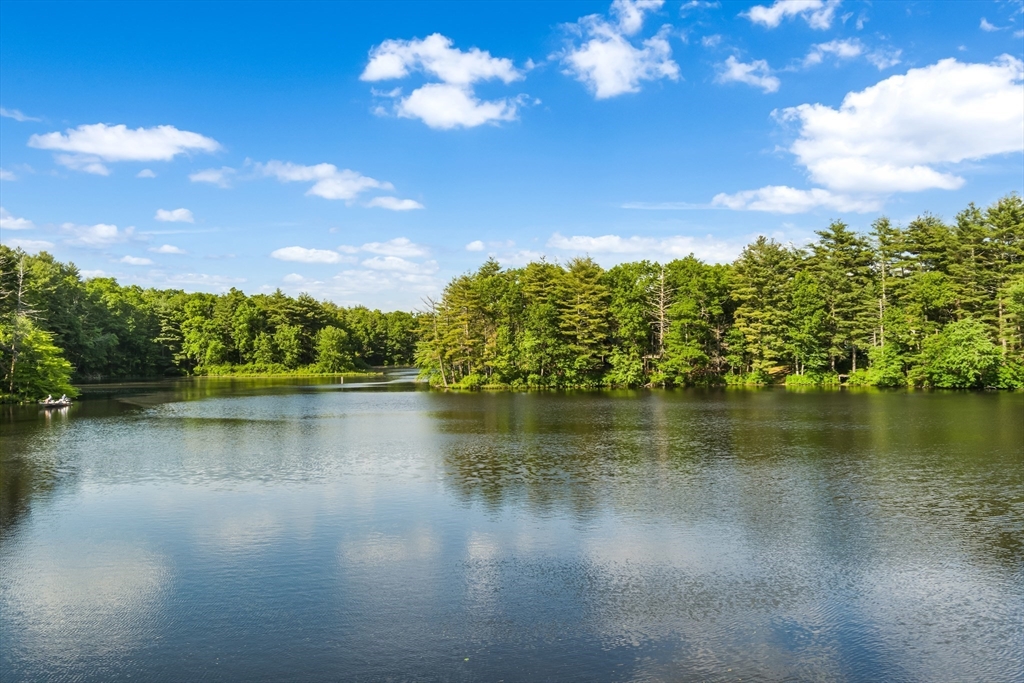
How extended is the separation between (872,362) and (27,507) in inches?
2362

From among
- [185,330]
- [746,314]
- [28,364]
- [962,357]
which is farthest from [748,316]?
[185,330]

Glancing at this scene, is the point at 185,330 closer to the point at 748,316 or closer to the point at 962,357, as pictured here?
the point at 748,316

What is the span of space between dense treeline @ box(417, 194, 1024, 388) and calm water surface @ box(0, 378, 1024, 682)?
34140 mm

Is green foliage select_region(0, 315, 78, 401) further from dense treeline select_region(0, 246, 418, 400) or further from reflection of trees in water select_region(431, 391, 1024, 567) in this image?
reflection of trees in water select_region(431, 391, 1024, 567)

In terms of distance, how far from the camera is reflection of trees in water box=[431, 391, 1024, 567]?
14336 millimetres

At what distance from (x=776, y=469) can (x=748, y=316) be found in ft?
151

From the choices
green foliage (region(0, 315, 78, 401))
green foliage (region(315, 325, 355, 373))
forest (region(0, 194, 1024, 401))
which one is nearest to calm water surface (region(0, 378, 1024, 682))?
green foliage (region(0, 315, 78, 401))

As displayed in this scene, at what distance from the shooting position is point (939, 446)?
24.5 m

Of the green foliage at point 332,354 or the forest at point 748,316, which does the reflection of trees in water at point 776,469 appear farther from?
the green foliage at point 332,354

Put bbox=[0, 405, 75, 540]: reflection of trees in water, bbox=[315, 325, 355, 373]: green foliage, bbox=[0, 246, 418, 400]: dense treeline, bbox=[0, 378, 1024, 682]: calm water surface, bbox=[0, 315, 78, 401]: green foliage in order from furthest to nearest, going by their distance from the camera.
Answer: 1. bbox=[315, 325, 355, 373]: green foliage
2. bbox=[0, 246, 418, 400]: dense treeline
3. bbox=[0, 315, 78, 401]: green foliage
4. bbox=[0, 405, 75, 540]: reflection of trees in water
5. bbox=[0, 378, 1024, 682]: calm water surface

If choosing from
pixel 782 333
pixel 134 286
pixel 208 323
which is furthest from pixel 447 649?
pixel 134 286

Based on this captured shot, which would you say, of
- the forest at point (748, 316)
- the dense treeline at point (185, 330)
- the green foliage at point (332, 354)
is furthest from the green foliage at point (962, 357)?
the green foliage at point (332, 354)

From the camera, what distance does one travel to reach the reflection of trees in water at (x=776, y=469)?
14336 millimetres

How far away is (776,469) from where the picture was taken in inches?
809
